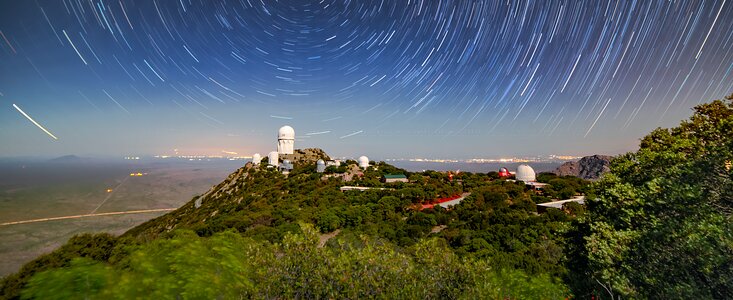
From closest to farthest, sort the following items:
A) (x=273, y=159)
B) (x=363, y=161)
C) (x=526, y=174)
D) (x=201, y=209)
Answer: (x=526, y=174) → (x=201, y=209) → (x=363, y=161) → (x=273, y=159)

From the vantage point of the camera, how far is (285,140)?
279 feet

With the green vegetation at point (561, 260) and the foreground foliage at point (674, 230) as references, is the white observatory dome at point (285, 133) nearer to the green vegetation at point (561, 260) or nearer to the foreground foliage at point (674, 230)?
the green vegetation at point (561, 260)

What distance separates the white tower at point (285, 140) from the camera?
278 feet

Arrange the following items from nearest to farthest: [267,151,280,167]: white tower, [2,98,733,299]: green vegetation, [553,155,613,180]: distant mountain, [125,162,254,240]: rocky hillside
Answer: [2,98,733,299]: green vegetation < [125,162,254,240]: rocky hillside < [267,151,280,167]: white tower < [553,155,613,180]: distant mountain

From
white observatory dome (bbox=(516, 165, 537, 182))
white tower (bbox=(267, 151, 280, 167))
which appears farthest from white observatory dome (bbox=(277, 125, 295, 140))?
white observatory dome (bbox=(516, 165, 537, 182))

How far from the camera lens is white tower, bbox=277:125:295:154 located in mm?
84812

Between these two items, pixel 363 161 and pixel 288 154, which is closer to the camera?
pixel 363 161

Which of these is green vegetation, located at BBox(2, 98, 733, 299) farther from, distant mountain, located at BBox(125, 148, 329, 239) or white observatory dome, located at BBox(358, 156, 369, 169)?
white observatory dome, located at BBox(358, 156, 369, 169)

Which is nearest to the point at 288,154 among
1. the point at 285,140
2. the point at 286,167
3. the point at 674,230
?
the point at 285,140

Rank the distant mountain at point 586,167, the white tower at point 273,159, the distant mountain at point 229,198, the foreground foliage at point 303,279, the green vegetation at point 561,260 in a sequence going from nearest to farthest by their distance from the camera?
the green vegetation at point 561,260
the foreground foliage at point 303,279
the distant mountain at point 229,198
the white tower at point 273,159
the distant mountain at point 586,167

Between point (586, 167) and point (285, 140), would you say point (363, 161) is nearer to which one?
point (285, 140)

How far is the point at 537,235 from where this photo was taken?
27.1 meters

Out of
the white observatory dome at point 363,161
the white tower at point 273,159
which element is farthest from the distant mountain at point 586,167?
the white tower at point 273,159

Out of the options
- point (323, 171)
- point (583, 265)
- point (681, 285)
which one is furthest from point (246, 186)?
point (681, 285)
